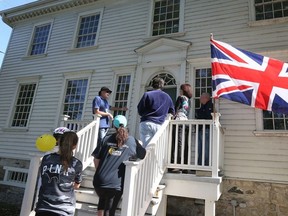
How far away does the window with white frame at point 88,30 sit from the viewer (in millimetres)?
10242

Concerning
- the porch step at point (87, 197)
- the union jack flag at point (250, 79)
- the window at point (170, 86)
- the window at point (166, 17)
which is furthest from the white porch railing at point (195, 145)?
the window at point (166, 17)

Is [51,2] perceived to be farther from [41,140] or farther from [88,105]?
[41,140]

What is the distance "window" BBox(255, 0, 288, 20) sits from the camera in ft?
23.2

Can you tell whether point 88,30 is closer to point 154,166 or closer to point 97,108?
point 97,108

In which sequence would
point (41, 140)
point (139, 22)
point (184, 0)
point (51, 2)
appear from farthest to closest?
1. point (51, 2)
2. point (139, 22)
3. point (184, 0)
4. point (41, 140)

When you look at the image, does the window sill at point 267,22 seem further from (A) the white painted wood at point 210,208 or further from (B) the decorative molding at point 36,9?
(B) the decorative molding at point 36,9

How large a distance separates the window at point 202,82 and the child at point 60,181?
5.22 m

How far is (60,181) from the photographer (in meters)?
2.64

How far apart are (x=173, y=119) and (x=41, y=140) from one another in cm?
285

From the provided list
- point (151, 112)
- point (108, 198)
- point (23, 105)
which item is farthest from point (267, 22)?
point (23, 105)

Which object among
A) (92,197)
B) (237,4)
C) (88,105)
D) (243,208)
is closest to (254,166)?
(243,208)

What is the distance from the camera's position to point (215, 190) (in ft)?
14.1

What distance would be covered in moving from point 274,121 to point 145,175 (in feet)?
14.0

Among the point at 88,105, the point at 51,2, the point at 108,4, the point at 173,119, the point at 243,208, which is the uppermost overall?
the point at 51,2
